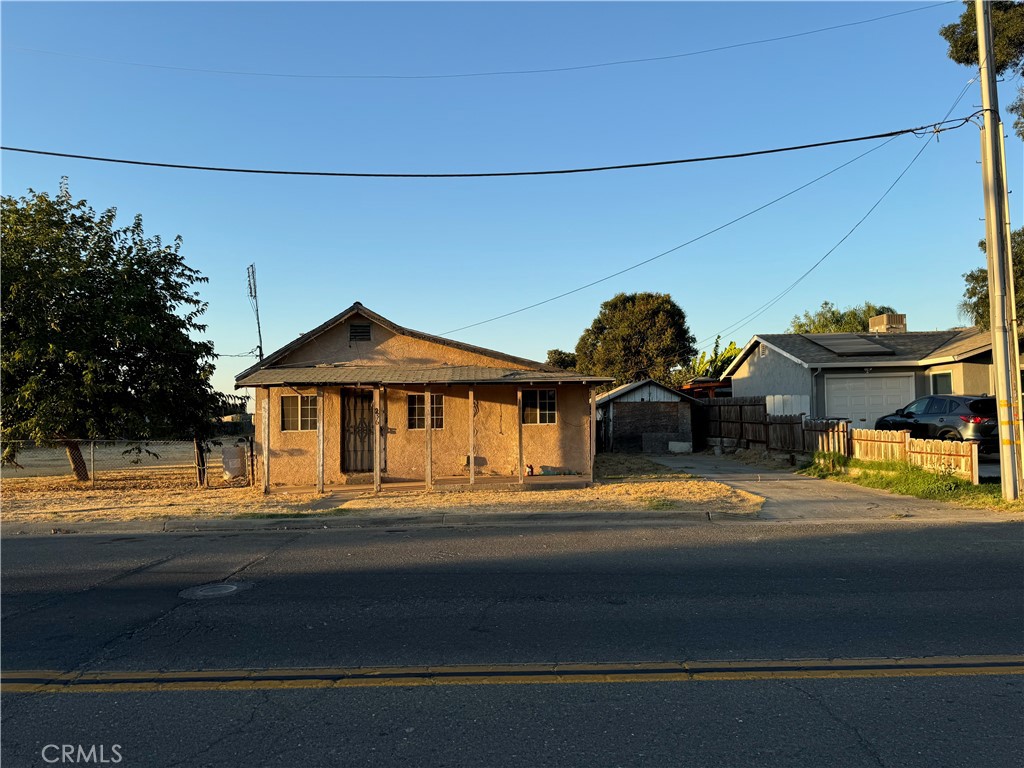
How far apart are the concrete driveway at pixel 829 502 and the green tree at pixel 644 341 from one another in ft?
104

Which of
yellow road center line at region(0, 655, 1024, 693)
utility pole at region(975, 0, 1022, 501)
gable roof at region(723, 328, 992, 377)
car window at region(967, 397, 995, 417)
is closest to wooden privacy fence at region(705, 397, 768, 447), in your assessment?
gable roof at region(723, 328, 992, 377)

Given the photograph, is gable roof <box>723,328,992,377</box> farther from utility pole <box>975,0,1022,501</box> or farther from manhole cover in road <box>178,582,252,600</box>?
manhole cover in road <box>178,582,252,600</box>

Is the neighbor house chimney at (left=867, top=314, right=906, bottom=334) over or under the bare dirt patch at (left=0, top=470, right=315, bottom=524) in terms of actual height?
over

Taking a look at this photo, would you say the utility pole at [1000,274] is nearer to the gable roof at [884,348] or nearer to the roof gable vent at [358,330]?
the gable roof at [884,348]

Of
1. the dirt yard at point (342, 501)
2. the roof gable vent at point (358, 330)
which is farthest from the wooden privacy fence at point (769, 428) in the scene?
the roof gable vent at point (358, 330)

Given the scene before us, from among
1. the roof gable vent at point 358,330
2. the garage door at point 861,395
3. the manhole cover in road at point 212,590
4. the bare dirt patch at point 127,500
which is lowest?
the manhole cover in road at point 212,590

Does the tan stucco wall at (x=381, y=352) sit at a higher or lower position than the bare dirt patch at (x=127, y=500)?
higher

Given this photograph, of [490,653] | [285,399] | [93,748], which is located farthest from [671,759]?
[285,399]

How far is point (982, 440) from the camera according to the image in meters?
15.4

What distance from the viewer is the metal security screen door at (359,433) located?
16859mm

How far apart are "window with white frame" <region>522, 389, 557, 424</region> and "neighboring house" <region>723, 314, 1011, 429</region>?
984 centimetres

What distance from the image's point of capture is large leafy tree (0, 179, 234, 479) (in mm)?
16766

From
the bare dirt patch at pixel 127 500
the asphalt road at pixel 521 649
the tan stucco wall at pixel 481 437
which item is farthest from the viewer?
the tan stucco wall at pixel 481 437

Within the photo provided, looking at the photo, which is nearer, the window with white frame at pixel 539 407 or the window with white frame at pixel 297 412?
the window with white frame at pixel 297 412
